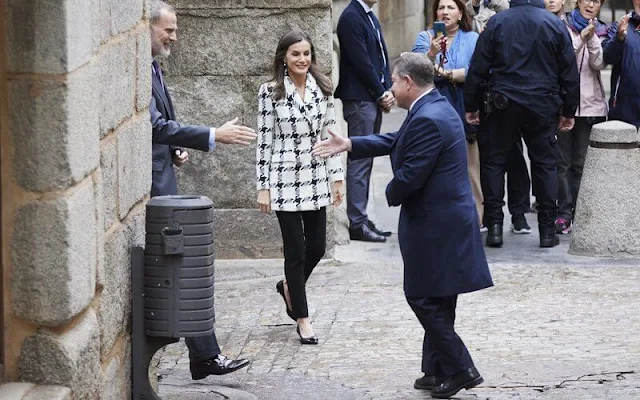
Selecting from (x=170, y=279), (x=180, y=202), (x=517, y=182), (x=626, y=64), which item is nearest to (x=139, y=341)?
(x=170, y=279)

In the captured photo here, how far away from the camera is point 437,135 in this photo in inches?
271

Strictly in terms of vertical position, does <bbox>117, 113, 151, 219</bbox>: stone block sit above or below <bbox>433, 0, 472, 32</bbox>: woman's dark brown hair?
below

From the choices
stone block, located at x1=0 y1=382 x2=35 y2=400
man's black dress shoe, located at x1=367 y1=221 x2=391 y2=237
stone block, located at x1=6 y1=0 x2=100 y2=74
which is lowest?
man's black dress shoe, located at x1=367 y1=221 x2=391 y2=237

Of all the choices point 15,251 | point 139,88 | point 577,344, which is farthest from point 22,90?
point 577,344

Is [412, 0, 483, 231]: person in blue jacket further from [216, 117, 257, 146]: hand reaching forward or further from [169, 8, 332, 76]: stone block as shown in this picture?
[216, 117, 257, 146]: hand reaching forward

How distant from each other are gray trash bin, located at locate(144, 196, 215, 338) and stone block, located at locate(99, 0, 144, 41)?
80cm

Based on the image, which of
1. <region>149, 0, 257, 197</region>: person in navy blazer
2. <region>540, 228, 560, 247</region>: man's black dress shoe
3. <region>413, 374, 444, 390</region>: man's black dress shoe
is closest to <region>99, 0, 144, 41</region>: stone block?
<region>149, 0, 257, 197</region>: person in navy blazer

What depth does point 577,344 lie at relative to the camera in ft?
26.1

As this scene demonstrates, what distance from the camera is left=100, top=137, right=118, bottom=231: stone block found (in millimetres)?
5567

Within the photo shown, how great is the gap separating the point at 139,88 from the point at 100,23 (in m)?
0.89

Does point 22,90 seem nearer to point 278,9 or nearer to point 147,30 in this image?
point 147,30

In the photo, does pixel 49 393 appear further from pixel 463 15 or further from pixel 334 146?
pixel 463 15

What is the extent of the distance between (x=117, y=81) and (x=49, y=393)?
1453 mm

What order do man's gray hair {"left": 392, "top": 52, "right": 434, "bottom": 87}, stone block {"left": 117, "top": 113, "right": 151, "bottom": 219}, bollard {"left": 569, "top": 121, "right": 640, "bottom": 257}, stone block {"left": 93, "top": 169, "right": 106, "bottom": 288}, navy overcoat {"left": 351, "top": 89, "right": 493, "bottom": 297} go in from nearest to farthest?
stone block {"left": 93, "top": 169, "right": 106, "bottom": 288}
stone block {"left": 117, "top": 113, "right": 151, "bottom": 219}
navy overcoat {"left": 351, "top": 89, "right": 493, "bottom": 297}
man's gray hair {"left": 392, "top": 52, "right": 434, "bottom": 87}
bollard {"left": 569, "top": 121, "right": 640, "bottom": 257}
